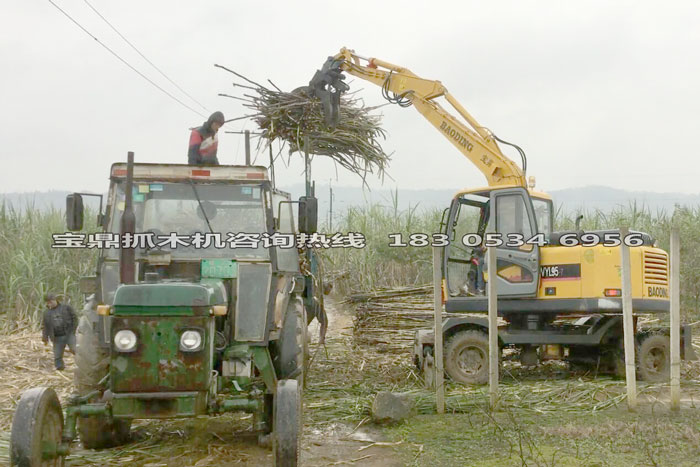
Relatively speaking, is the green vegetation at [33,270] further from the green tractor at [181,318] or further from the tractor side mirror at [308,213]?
the tractor side mirror at [308,213]

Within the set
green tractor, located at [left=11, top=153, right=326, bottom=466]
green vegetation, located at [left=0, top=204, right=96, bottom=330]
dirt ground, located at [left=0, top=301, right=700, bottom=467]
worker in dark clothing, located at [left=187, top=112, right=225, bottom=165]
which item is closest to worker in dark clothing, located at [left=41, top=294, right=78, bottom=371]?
dirt ground, located at [left=0, top=301, right=700, bottom=467]

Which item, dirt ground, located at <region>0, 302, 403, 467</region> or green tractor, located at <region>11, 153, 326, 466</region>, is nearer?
green tractor, located at <region>11, 153, 326, 466</region>

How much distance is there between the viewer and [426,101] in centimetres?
1061

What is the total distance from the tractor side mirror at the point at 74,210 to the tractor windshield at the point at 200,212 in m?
0.27

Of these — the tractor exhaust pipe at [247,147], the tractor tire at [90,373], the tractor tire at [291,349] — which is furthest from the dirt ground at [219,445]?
the tractor exhaust pipe at [247,147]

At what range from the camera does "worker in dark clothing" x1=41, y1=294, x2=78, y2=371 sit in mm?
9727

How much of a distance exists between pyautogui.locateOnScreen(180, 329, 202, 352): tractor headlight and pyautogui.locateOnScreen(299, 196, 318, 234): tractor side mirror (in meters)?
2.01

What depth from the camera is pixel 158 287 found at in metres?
4.90

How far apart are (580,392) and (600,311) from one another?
125 centimetres

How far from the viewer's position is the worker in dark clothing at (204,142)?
760 centimetres

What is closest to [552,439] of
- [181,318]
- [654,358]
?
[181,318]

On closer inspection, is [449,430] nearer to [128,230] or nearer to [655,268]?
[128,230]

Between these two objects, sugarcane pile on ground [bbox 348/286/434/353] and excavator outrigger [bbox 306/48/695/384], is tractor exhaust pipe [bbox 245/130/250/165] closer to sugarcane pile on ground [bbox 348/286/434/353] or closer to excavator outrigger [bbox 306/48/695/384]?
excavator outrigger [bbox 306/48/695/384]

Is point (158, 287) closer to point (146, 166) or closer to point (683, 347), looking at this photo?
point (146, 166)
